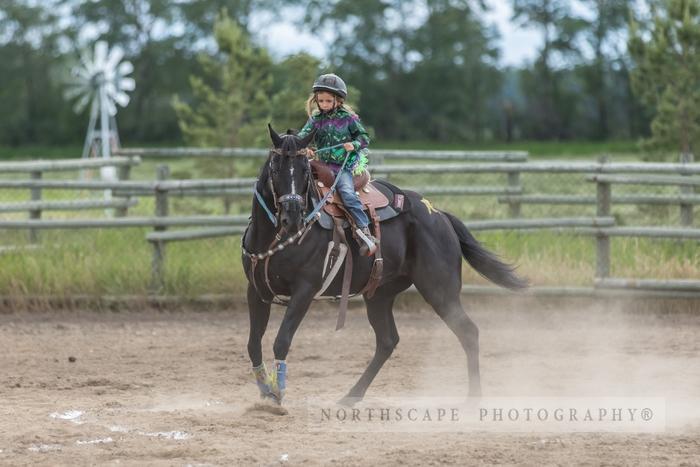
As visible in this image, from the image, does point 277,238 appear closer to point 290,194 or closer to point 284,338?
point 290,194

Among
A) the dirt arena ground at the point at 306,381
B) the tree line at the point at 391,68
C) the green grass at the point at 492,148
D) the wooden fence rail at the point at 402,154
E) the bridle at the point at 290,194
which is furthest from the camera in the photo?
the tree line at the point at 391,68

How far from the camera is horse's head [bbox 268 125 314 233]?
671 centimetres

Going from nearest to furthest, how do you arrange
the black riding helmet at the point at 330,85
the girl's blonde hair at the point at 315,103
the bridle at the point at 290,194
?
1. the bridle at the point at 290,194
2. the black riding helmet at the point at 330,85
3. the girl's blonde hair at the point at 315,103

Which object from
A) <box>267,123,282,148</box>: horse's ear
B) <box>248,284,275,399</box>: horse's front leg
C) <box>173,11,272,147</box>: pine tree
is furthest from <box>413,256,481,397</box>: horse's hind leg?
<box>173,11,272,147</box>: pine tree

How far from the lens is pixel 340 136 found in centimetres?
738

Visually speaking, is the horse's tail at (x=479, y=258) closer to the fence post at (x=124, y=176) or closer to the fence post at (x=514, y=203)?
the fence post at (x=514, y=203)

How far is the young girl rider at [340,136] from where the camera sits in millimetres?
7238

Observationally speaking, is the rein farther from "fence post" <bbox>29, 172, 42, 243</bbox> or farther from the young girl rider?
"fence post" <bbox>29, 172, 42, 243</bbox>

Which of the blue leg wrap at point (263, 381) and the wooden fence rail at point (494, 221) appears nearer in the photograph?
the blue leg wrap at point (263, 381)

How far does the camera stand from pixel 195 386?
26.8 ft

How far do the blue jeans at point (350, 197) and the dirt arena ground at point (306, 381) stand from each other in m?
1.33

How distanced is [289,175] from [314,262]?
0.77 m

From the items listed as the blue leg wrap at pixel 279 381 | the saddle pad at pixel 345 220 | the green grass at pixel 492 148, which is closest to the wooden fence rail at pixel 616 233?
the saddle pad at pixel 345 220

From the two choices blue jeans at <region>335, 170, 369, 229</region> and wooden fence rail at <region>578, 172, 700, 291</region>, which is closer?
blue jeans at <region>335, 170, 369, 229</region>
